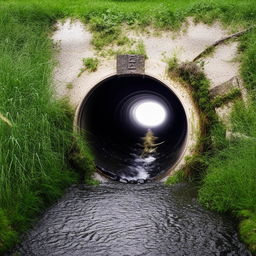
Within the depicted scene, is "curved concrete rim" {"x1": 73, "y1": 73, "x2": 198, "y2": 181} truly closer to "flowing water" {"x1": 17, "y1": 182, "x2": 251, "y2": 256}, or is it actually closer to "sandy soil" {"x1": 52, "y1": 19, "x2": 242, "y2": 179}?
"sandy soil" {"x1": 52, "y1": 19, "x2": 242, "y2": 179}

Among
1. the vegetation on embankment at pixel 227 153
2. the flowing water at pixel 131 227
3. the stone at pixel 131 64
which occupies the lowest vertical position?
the flowing water at pixel 131 227

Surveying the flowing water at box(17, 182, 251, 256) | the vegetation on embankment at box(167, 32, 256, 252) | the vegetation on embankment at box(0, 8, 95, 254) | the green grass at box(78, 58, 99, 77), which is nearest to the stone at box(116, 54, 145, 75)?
the green grass at box(78, 58, 99, 77)

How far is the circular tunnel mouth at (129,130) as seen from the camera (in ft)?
29.1

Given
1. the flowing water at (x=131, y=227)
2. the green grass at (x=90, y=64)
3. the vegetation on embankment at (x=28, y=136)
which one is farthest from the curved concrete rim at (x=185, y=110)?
the flowing water at (x=131, y=227)

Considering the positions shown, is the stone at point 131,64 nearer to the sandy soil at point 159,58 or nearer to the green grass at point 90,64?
the sandy soil at point 159,58

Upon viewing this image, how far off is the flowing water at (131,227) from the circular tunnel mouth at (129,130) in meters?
1.33

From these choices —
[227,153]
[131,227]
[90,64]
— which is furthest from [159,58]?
[131,227]

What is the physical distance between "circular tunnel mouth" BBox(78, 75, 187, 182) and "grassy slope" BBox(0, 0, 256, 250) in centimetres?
115

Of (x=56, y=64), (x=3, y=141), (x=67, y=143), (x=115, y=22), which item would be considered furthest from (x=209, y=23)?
(x=3, y=141)

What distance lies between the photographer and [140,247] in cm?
529

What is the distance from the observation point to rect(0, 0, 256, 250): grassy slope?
5.95m

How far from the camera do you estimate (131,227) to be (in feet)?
19.3

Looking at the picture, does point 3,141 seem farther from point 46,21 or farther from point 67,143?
point 46,21

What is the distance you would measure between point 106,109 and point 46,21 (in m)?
2.53
